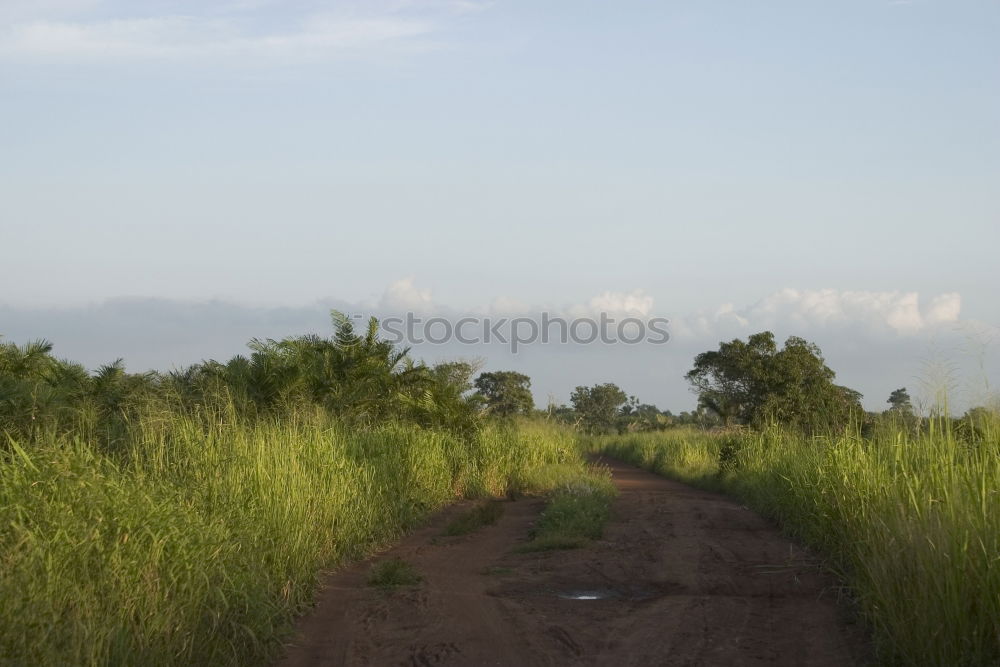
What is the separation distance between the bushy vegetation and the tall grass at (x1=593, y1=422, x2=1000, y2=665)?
4258 millimetres

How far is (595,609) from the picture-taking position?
318 inches

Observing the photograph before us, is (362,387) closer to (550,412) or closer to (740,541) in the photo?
(740,541)

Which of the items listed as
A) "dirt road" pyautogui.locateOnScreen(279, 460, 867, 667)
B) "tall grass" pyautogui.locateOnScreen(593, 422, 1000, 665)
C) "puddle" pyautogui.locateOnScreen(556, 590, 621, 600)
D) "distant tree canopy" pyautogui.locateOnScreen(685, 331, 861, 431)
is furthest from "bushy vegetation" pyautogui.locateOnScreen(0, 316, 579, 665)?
"distant tree canopy" pyautogui.locateOnScreen(685, 331, 861, 431)

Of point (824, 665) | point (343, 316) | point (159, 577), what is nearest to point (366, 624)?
point (159, 577)

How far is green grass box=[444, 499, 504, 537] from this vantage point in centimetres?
1312

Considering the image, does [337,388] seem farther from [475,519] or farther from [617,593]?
[617,593]

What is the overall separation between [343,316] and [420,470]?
19.7 ft

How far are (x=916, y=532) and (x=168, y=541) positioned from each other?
4.96 m

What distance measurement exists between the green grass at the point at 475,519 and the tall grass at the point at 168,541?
219cm

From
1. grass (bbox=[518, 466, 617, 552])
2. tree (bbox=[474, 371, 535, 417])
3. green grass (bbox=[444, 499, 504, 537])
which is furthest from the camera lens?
tree (bbox=[474, 371, 535, 417])

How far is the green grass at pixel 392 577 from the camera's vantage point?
9.05m

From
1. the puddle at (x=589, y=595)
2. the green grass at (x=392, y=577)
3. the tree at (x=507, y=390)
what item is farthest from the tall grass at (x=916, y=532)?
the tree at (x=507, y=390)

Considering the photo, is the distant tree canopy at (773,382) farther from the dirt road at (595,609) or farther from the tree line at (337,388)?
the dirt road at (595,609)

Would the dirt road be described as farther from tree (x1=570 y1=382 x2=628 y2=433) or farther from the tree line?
tree (x1=570 y1=382 x2=628 y2=433)
